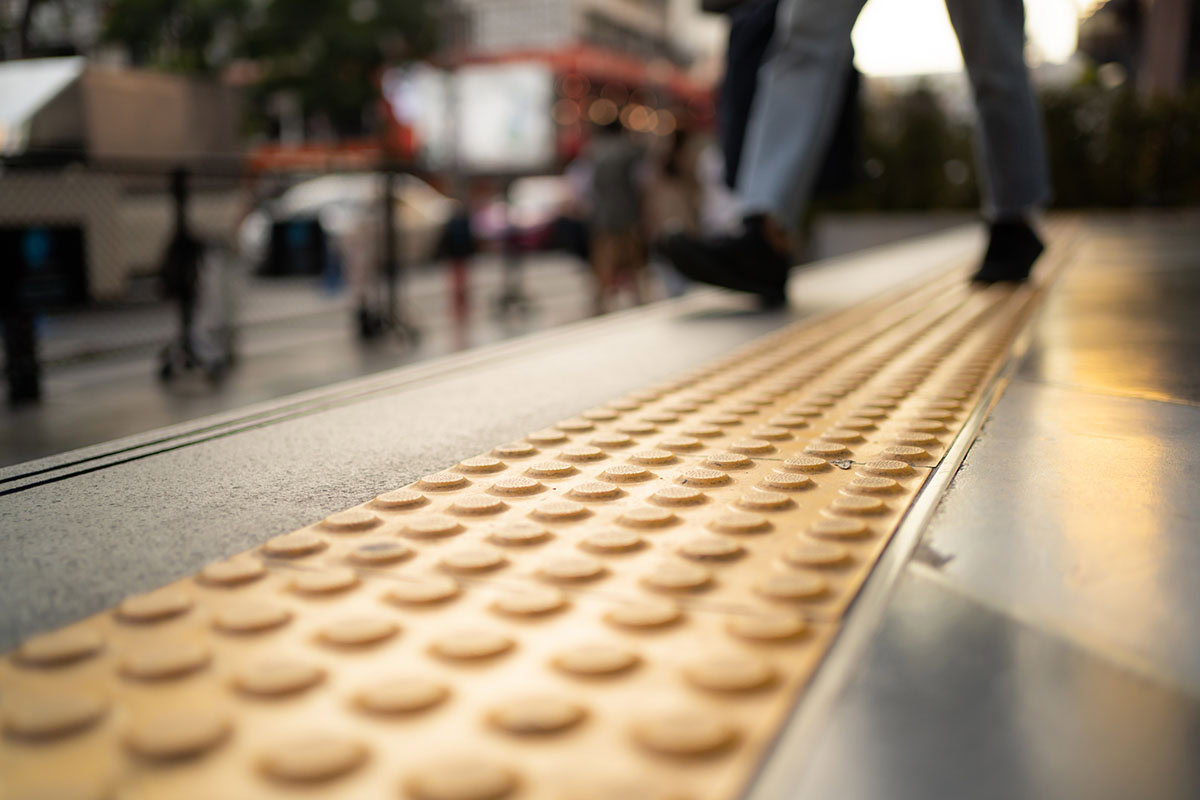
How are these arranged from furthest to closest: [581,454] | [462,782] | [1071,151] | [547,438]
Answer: [1071,151] < [547,438] < [581,454] < [462,782]

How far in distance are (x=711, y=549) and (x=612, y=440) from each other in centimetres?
56

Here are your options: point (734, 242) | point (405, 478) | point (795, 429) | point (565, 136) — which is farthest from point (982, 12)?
point (565, 136)

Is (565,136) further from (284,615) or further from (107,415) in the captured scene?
(284,615)

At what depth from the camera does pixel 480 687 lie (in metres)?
0.75

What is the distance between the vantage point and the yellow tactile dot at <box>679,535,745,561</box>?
1.00m

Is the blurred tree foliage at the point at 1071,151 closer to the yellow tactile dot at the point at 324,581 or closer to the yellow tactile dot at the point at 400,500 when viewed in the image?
the yellow tactile dot at the point at 400,500

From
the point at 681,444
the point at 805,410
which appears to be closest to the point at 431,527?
the point at 681,444

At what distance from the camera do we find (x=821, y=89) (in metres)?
3.04

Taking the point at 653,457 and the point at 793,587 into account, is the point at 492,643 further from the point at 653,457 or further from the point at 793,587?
the point at 653,457

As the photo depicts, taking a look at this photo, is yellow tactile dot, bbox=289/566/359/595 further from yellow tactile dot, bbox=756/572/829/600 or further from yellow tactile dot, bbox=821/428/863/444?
yellow tactile dot, bbox=821/428/863/444

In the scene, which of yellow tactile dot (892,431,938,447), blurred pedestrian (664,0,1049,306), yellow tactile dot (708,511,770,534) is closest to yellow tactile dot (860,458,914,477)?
yellow tactile dot (892,431,938,447)

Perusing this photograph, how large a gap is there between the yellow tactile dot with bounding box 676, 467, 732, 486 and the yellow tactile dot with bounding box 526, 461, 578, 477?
152mm

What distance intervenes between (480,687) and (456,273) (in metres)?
8.43

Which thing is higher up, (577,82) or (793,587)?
(577,82)
